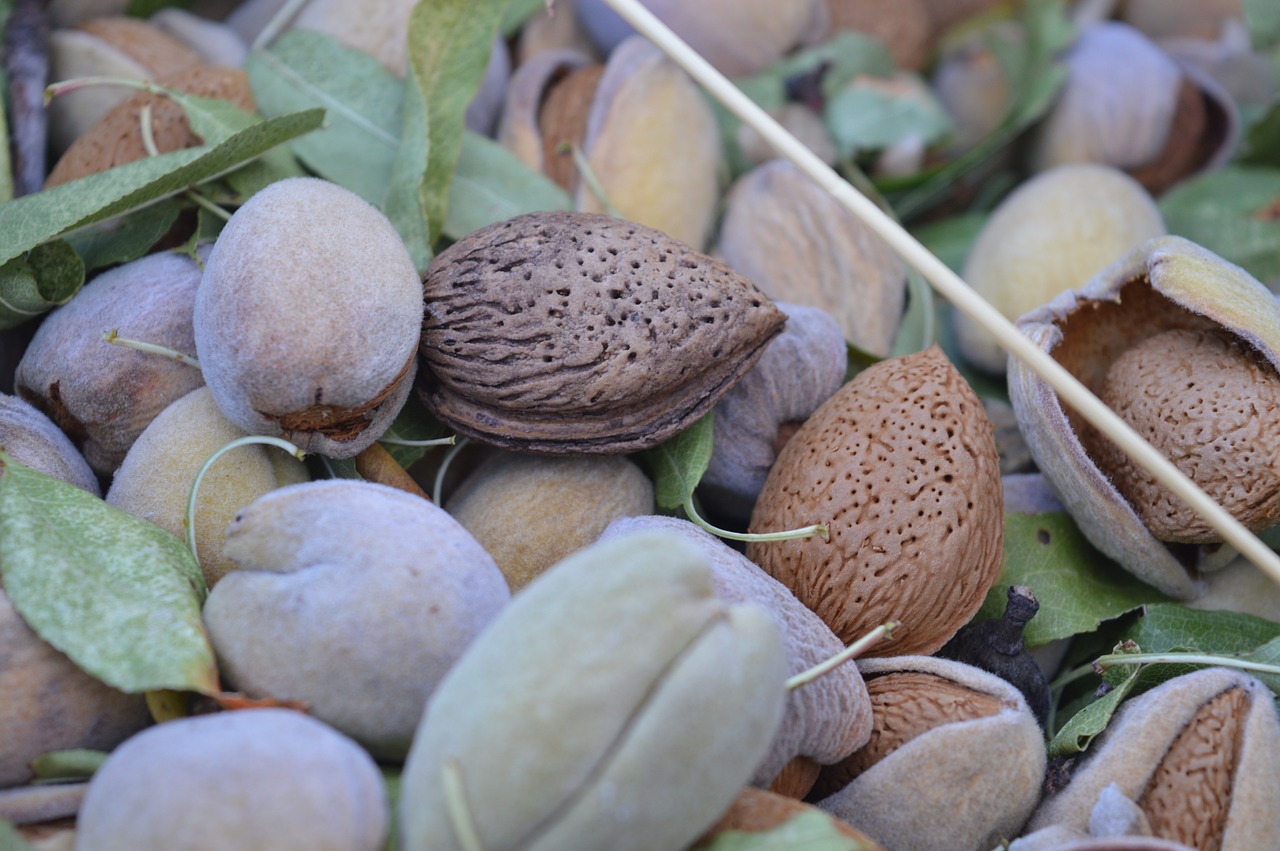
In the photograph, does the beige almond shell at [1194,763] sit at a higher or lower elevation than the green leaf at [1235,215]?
lower

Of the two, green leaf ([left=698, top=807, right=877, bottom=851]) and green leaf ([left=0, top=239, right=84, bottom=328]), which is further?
green leaf ([left=0, top=239, right=84, bottom=328])

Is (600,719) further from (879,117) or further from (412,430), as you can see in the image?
(879,117)

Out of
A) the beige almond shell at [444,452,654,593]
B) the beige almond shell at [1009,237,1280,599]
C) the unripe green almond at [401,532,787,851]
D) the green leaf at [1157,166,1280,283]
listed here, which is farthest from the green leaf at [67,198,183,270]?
the green leaf at [1157,166,1280,283]

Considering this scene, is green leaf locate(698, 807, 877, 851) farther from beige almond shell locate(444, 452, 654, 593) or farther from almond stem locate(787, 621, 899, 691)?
beige almond shell locate(444, 452, 654, 593)

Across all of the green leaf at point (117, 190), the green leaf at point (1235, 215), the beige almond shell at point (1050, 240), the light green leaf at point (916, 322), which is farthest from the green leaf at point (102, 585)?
the green leaf at point (1235, 215)

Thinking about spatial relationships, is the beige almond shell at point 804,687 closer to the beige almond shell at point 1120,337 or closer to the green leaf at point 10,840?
the beige almond shell at point 1120,337

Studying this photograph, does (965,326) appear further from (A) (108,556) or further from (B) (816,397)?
(A) (108,556)
